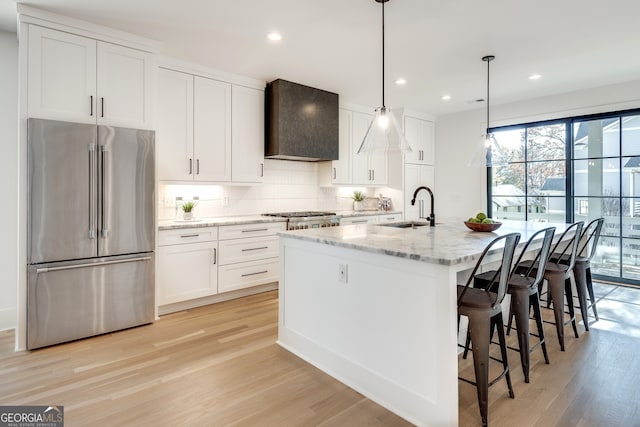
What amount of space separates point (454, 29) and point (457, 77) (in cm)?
136

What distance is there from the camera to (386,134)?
105 inches

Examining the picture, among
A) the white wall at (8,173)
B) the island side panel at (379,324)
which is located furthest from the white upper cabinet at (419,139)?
the white wall at (8,173)

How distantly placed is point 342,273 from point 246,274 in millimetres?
2061

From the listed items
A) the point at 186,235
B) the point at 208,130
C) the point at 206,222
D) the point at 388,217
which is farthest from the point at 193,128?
the point at 388,217

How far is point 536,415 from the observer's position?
1.90 meters

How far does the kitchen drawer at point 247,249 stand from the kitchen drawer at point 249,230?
0.15 ft

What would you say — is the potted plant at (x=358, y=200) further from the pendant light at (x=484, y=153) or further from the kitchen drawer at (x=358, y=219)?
the pendant light at (x=484, y=153)

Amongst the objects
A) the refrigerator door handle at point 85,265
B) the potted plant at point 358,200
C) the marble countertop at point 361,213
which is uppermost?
the potted plant at point 358,200

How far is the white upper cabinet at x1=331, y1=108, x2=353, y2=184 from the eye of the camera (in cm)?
530

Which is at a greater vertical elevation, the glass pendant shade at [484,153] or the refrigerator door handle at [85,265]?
the glass pendant shade at [484,153]

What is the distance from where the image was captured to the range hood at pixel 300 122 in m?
4.35

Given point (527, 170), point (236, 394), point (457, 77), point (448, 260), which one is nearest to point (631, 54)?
point (457, 77)

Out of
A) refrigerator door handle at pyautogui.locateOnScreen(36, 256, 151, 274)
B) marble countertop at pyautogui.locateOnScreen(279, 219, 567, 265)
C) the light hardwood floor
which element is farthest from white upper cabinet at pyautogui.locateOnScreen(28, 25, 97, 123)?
marble countertop at pyautogui.locateOnScreen(279, 219, 567, 265)

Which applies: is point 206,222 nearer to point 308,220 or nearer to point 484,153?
point 308,220
